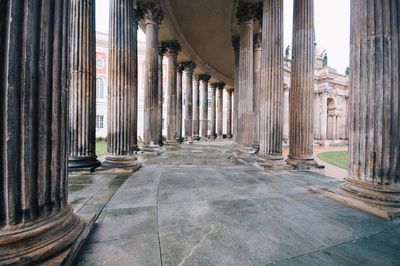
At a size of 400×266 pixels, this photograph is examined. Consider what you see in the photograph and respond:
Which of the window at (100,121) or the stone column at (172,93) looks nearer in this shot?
the stone column at (172,93)

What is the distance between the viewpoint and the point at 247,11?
40.0ft

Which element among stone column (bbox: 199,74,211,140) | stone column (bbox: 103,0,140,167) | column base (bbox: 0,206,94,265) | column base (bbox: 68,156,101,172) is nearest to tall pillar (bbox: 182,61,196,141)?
stone column (bbox: 199,74,211,140)

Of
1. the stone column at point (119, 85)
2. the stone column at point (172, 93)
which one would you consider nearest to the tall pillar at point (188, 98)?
the stone column at point (172, 93)

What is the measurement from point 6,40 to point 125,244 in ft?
8.18

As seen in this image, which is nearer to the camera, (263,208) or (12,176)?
(12,176)

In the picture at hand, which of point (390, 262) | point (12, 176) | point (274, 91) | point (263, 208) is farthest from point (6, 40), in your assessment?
point (274, 91)

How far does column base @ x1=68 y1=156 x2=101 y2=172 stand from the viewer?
6595 mm

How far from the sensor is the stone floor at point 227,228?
2.39 m

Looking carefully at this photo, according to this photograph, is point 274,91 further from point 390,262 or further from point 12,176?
point 12,176

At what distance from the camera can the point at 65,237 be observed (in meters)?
2.25

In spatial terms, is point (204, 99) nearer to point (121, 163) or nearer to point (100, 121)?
point (100, 121)

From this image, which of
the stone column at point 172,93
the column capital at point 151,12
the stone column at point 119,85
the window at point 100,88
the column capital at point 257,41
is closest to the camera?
the stone column at point 119,85

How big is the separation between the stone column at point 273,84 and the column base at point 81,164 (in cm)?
637

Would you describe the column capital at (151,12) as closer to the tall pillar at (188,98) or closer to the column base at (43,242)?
the tall pillar at (188,98)
